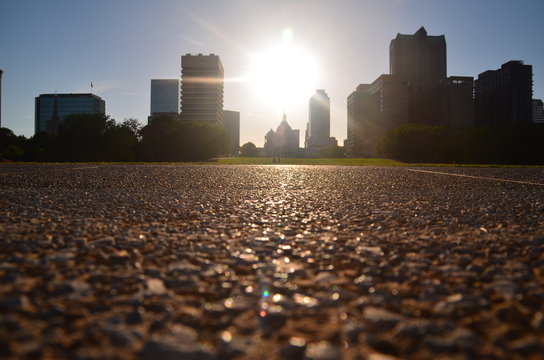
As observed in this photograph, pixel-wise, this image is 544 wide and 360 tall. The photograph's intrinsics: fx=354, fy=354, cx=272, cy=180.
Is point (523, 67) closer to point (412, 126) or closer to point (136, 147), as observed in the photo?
point (412, 126)

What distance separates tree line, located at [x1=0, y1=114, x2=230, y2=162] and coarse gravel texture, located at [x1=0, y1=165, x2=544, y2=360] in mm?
81110

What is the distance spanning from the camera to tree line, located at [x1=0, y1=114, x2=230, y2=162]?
77.6 m

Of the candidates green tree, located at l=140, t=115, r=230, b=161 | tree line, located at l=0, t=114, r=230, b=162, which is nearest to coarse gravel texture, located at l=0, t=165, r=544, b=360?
tree line, located at l=0, t=114, r=230, b=162

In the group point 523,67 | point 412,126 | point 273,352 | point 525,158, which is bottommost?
point 273,352

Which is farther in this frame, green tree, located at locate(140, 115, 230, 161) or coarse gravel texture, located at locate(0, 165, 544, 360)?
green tree, located at locate(140, 115, 230, 161)

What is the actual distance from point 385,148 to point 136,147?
231 feet

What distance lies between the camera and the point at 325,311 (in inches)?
73.9

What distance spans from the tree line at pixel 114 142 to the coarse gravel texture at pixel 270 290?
81110mm

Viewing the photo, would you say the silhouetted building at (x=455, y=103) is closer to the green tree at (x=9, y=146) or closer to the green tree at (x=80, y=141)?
the green tree at (x=80, y=141)

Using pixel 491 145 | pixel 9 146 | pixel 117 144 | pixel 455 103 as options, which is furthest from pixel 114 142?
pixel 455 103

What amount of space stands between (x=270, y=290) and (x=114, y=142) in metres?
85.1

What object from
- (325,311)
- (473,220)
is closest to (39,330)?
(325,311)

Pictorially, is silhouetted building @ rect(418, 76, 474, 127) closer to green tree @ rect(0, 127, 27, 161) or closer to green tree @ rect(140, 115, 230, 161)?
green tree @ rect(140, 115, 230, 161)

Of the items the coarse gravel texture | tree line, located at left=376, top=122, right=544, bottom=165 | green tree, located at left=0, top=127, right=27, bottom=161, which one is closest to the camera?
the coarse gravel texture
